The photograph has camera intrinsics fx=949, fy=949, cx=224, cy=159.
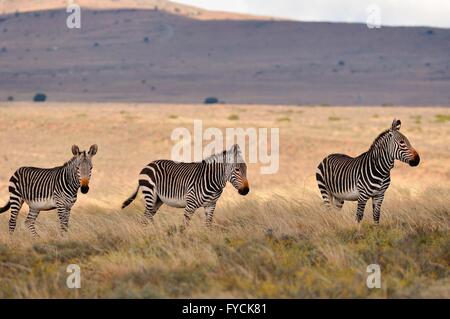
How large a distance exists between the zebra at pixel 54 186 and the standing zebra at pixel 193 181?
1.03 m

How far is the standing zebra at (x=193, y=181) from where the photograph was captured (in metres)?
11.9

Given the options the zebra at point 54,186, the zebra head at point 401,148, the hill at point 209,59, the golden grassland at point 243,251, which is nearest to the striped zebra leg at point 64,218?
the zebra at point 54,186

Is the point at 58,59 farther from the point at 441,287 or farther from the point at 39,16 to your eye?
the point at 441,287

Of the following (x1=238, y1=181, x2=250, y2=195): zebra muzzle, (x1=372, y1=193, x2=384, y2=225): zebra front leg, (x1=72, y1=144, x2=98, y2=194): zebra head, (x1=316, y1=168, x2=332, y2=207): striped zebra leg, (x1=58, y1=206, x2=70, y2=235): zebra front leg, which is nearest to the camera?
(x1=72, y1=144, x2=98, y2=194): zebra head

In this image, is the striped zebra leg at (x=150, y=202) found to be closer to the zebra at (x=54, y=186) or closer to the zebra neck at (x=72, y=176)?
the zebra at (x=54, y=186)

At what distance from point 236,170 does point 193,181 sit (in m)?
0.65

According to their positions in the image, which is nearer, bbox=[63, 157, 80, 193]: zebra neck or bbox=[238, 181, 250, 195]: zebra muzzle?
bbox=[238, 181, 250, 195]: zebra muzzle

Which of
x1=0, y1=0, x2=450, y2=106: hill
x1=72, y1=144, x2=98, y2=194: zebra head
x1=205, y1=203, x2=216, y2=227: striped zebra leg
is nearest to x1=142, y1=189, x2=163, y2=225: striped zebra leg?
x1=205, y1=203, x2=216, y2=227: striped zebra leg

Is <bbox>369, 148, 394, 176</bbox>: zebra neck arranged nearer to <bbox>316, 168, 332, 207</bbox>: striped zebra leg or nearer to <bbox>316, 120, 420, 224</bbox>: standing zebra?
<bbox>316, 120, 420, 224</bbox>: standing zebra

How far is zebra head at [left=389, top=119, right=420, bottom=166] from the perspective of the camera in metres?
11.6

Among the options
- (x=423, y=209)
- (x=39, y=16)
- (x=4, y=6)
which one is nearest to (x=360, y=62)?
(x=39, y=16)

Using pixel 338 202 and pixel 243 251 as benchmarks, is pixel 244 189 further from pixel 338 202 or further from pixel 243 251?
pixel 338 202

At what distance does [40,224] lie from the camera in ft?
44.6

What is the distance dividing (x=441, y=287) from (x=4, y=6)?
176 metres
